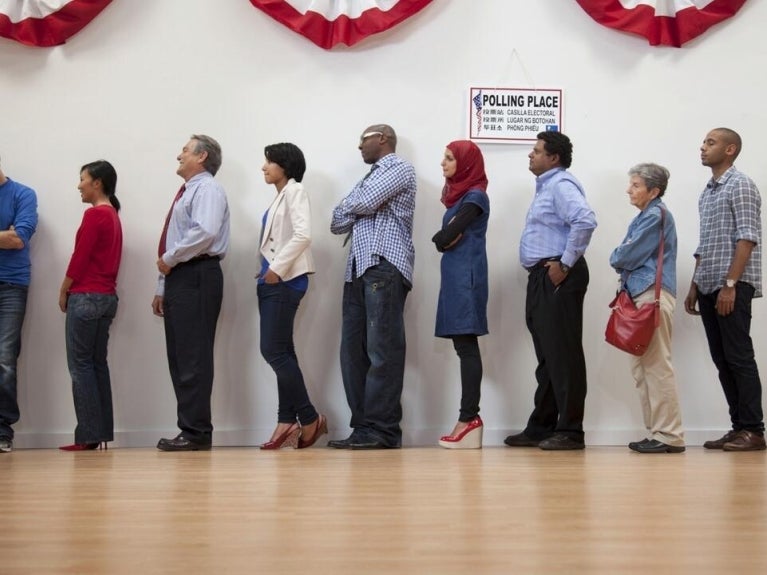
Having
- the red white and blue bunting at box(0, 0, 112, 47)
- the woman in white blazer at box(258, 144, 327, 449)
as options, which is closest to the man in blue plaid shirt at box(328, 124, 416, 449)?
the woman in white blazer at box(258, 144, 327, 449)

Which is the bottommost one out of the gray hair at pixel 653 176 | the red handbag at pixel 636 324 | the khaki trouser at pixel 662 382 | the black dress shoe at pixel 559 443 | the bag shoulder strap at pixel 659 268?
the black dress shoe at pixel 559 443

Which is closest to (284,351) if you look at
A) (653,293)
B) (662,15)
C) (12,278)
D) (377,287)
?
(377,287)

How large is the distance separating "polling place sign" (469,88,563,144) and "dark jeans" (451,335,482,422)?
3.93ft

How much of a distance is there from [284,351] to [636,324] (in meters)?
1.66

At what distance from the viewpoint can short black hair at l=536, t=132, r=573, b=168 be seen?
4.75 metres

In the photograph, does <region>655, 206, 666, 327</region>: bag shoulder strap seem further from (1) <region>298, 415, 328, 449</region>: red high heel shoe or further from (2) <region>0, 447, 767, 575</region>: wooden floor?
(1) <region>298, 415, 328, 449</region>: red high heel shoe

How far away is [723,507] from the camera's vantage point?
2.51 meters

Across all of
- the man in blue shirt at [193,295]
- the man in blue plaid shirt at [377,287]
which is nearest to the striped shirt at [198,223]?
the man in blue shirt at [193,295]

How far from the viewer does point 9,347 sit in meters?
4.83

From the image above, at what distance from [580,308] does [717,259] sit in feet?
2.30

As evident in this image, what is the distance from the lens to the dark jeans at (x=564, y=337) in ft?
14.8

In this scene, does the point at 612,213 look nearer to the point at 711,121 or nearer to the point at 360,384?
the point at 711,121

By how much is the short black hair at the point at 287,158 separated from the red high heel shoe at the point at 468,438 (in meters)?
1.50

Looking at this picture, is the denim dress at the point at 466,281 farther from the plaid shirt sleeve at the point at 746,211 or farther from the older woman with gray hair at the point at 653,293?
the plaid shirt sleeve at the point at 746,211
